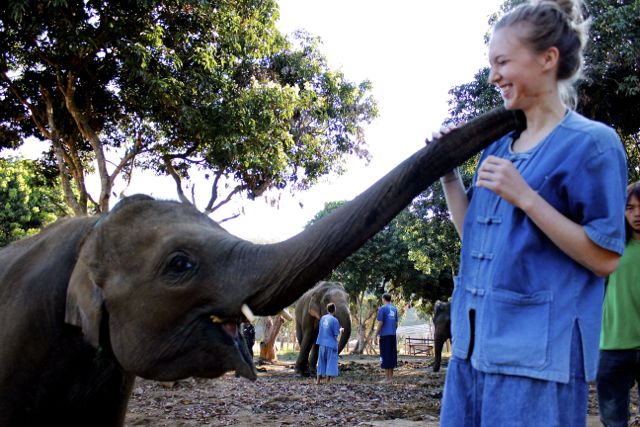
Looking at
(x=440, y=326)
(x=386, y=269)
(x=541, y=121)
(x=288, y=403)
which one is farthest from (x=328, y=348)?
(x=386, y=269)

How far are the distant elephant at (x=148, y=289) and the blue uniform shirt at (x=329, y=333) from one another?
12221 mm

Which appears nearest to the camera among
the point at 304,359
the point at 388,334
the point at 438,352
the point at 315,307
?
the point at 388,334

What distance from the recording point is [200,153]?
1553cm

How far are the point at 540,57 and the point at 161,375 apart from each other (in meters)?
1.85

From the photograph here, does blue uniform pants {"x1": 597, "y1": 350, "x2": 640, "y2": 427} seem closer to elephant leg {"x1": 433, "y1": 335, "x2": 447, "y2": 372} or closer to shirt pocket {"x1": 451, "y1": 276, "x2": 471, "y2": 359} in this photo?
shirt pocket {"x1": 451, "y1": 276, "x2": 471, "y2": 359}

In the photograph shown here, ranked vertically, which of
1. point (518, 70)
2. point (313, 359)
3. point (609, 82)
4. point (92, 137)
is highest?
point (609, 82)

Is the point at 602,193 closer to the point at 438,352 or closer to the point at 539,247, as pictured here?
the point at 539,247

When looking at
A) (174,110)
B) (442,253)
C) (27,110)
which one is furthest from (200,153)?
(442,253)

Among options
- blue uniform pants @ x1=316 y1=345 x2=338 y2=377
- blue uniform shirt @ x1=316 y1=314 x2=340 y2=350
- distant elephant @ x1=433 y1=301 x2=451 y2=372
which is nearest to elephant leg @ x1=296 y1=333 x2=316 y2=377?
blue uniform pants @ x1=316 y1=345 x2=338 y2=377

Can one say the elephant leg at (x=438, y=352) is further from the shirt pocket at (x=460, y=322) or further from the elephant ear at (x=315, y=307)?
the shirt pocket at (x=460, y=322)

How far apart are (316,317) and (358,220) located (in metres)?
16.4

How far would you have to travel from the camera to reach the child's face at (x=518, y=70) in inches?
79.2

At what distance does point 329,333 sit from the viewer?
15.5 metres

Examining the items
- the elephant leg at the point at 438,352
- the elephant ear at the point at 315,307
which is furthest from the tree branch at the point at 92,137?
the elephant leg at the point at 438,352
